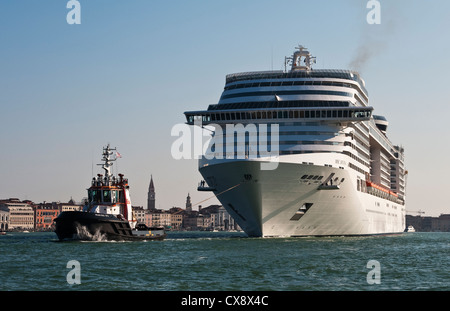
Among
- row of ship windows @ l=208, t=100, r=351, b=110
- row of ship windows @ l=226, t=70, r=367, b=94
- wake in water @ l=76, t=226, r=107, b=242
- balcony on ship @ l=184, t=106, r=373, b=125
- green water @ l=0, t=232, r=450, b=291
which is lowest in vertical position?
green water @ l=0, t=232, r=450, b=291

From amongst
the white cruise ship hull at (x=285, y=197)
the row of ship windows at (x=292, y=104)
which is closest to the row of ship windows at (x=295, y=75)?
the row of ship windows at (x=292, y=104)

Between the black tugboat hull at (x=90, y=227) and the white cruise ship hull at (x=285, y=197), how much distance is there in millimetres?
10166

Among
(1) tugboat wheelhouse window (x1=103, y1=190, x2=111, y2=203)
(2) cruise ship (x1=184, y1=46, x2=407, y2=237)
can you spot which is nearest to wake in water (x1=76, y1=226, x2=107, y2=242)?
(1) tugboat wheelhouse window (x1=103, y1=190, x2=111, y2=203)

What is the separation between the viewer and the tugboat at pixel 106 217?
7412cm

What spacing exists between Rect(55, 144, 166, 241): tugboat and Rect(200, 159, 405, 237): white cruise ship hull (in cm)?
926

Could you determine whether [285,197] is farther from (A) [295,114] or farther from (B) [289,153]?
(A) [295,114]

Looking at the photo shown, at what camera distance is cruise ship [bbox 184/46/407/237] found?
69625mm

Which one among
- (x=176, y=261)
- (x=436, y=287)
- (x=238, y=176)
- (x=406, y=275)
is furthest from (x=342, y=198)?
(x=436, y=287)

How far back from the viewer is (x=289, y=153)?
2872 inches

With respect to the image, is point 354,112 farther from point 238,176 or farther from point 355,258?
point 355,258

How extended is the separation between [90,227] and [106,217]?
6.10 feet

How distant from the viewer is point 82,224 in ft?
243

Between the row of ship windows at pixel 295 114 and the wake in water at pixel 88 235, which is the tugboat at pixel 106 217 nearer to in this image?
the wake in water at pixel 88 235

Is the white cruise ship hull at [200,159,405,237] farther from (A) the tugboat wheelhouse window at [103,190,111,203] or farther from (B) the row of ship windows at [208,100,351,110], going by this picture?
(A) the tugboat wheelhouse window at [103,190,111,203]
